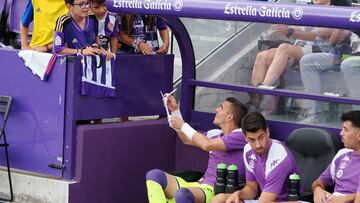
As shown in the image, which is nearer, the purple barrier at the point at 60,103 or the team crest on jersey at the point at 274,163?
the team crest on jersey at the point at 274,163

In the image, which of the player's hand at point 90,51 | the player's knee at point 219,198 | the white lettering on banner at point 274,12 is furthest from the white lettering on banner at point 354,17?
the player's hand at point 90,51

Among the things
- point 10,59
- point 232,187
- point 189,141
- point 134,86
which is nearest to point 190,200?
point 232,187

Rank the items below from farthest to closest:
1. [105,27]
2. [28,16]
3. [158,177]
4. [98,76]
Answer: [28,16], [105,27], [98,76], [158,177]

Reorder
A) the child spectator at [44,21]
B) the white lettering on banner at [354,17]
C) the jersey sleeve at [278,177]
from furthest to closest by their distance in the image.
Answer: the child spectator at [44,21] < the jersey sleeve at [278,177] < the white lettering on banner at [354,17]

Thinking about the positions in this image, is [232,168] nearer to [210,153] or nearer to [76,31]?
[210,153]

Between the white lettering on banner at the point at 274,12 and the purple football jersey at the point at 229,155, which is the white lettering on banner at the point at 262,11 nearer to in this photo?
the white lettering on banner at the point at 274,12

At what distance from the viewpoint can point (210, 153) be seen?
25.5 ft

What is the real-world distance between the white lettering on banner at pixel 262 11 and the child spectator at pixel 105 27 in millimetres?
1744

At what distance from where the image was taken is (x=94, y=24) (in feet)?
27.1

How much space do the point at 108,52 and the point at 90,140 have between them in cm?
79

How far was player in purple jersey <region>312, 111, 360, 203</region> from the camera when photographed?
21.7 feet

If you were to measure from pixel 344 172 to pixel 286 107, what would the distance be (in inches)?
49.0

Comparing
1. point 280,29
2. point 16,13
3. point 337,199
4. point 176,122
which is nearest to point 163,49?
point 176,122

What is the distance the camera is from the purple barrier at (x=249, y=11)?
6.20 m
